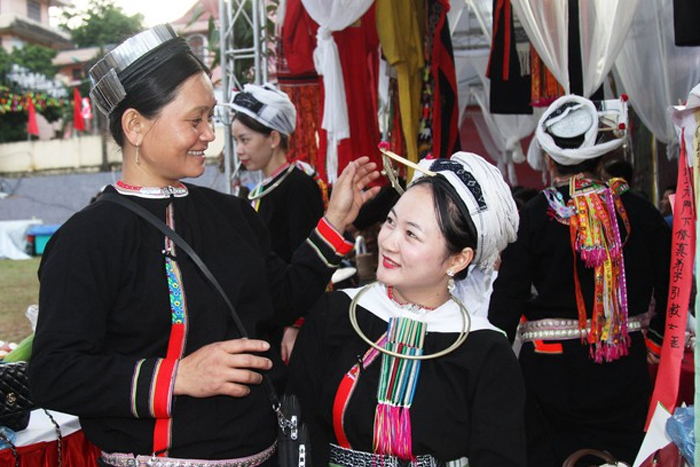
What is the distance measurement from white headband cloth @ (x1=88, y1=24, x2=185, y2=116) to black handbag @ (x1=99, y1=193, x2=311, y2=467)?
0.23 m

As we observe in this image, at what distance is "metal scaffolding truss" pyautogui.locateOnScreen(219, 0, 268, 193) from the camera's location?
18.9ft

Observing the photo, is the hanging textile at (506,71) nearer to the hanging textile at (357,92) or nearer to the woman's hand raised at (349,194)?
the hanging textile at (357,92)

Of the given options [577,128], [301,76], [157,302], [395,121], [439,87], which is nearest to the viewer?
[157,302]

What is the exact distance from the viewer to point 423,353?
1.65 m

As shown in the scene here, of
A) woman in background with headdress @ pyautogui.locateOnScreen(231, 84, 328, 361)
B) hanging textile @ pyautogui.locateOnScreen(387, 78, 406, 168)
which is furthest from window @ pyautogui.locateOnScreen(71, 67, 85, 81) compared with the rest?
woman in background with headdress @ pyautogui.locateOnScreen(231, 84, 328, 361)

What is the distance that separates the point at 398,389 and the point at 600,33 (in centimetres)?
335

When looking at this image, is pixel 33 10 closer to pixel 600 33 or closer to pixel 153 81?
pixel 600 33

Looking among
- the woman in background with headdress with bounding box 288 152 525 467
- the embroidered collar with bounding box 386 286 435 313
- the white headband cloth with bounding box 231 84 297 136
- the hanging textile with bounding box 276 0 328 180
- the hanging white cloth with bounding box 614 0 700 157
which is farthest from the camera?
the hanging textile with bounding box 276 0 328 180

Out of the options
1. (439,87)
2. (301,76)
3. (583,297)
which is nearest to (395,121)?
(439,87)

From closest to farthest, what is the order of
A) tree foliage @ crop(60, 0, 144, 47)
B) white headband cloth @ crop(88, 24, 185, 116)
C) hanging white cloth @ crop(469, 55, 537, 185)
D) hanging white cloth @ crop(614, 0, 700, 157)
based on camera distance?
white headband cloth @ crop(88, 24, 185, 116) → hanging white cloth @ crop(614, 0, 700, 157) → hanging white cloth @ crop(469, 55, 537, 185) → tree foliage @ crop(60, 0, 144, 47)

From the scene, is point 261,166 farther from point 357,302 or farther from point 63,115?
point 63,115

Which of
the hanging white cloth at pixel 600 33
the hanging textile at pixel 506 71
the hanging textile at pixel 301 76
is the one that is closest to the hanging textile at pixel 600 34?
the hanging white cloth at pixel 600 33

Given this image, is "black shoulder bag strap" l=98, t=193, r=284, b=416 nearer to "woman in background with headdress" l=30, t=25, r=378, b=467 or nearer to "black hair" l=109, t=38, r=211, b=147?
A: "woman in background with headdress" l=30, t=25, r=378, b=467

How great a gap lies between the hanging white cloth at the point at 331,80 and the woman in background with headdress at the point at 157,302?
2.69m
